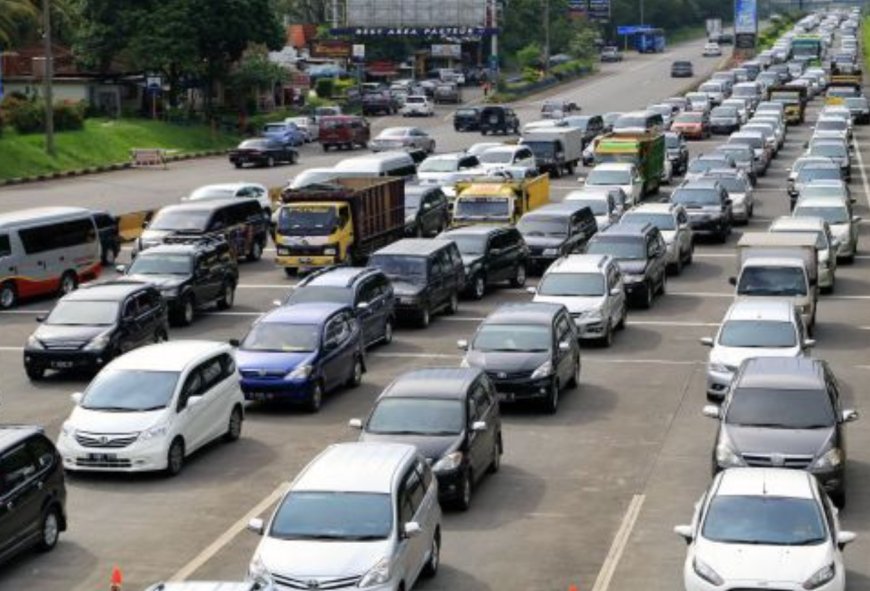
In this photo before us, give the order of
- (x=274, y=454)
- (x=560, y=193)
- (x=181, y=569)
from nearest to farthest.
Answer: (x=181, y=569) → (x=274, y=454) → (x=560, y=193)

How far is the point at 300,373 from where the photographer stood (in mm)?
30312

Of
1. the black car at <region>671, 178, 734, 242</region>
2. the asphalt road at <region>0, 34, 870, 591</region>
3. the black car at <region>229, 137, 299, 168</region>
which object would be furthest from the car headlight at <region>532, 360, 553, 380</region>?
the black car at <region>229, 137, 299, 168</region>

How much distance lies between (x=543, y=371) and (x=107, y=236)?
2269 cm

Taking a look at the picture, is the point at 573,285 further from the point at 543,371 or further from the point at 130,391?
the point at 130,391

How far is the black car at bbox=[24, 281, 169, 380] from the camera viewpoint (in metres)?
33.2

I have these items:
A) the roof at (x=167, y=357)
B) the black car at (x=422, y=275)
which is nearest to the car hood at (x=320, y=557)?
the roof at (x=167, y=357)

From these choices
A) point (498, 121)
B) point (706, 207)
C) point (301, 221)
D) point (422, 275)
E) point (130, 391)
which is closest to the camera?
point (130, 391)

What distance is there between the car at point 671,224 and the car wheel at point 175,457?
69.7ft

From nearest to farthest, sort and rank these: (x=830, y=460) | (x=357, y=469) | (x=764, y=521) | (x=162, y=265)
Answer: (x=764, y=521) < (x=357, y=469) < (x=830, y=460) < (x=162, y=265)

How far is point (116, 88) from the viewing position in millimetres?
94062

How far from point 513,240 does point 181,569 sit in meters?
Answer: 24.9

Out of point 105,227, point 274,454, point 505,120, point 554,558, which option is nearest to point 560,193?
point 105,227

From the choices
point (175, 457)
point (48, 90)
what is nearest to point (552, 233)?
point (175, 457)

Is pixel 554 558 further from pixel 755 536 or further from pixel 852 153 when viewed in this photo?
pixel 852 153
